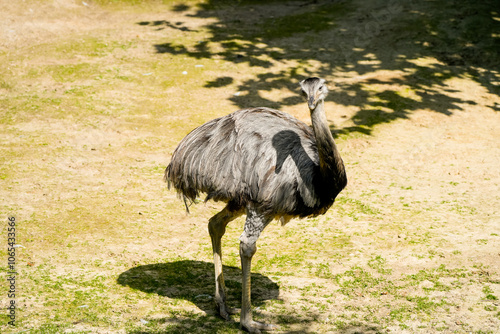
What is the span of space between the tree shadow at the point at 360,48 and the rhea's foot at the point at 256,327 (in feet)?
16.5

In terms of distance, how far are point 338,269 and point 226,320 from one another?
1453 mm

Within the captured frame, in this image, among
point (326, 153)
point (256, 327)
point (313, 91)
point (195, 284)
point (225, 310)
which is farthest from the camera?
point (195, 284)

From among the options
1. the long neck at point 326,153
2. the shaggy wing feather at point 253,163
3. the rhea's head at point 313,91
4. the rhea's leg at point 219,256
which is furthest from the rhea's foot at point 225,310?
the rhea's head at point 313,91

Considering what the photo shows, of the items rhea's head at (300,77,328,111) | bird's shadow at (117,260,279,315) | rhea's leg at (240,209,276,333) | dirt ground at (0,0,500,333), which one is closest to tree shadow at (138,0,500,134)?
dirt ground at (0,0,500,333)

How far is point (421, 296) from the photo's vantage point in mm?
5441

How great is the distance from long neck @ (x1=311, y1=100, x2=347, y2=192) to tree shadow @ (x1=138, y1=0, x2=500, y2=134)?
4881 mm

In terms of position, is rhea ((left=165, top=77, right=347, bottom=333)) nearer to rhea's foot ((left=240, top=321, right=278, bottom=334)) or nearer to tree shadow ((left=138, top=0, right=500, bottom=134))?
rhea's foot ((left=240, top=321, right=278, bottom=334))

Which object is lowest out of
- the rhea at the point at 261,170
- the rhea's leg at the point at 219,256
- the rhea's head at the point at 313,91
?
the rhea's leg at the point at 219,256

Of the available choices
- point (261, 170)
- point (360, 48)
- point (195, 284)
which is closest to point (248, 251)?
point (261, 170)

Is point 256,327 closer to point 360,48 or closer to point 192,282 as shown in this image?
point 192,282

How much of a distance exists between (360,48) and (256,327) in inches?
351

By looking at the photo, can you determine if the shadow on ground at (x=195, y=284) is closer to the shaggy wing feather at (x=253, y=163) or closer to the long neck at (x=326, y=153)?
the shaggy wing feather at (x=253, y=163)

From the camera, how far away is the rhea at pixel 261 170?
463 cm

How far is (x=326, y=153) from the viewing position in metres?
4.51
